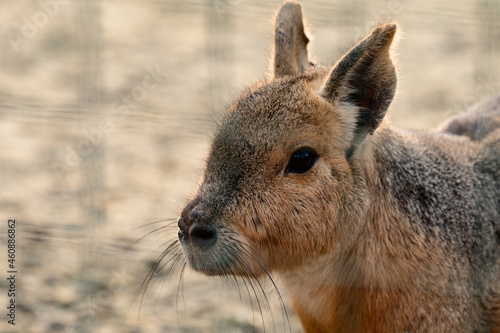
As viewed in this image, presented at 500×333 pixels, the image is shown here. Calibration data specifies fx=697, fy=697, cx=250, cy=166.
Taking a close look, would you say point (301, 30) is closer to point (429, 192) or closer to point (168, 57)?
point (429, 192)

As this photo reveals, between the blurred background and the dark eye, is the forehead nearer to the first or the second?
the dark eye

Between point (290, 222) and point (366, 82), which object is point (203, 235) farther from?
point (366, 82)

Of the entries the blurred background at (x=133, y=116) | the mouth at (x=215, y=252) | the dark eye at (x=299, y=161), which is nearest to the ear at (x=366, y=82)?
the dark eye at (x=299, y=161)

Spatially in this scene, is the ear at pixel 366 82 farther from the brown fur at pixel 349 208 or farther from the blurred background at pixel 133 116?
the blurred background at pixel 133 116

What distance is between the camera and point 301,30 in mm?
4168

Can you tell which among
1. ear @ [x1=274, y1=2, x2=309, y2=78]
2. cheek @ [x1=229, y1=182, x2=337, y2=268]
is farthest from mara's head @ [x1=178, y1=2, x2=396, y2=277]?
ear @ [x1=274, y1=2, x2=309, y2=78]

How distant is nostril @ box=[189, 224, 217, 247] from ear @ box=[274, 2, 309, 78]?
1.18 m

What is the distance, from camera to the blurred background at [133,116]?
16.4 ft

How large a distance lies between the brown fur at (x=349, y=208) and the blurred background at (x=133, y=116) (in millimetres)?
432

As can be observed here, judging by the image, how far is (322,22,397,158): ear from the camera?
3303 millimetres

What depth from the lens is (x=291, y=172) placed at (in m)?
3.34

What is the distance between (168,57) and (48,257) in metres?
4.12

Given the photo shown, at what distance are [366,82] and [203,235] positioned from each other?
3.61 feet

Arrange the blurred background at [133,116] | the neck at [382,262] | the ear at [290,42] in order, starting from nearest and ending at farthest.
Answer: the neck at [382,262] → the ear at [290,42] → the blurred background at [133,116]
